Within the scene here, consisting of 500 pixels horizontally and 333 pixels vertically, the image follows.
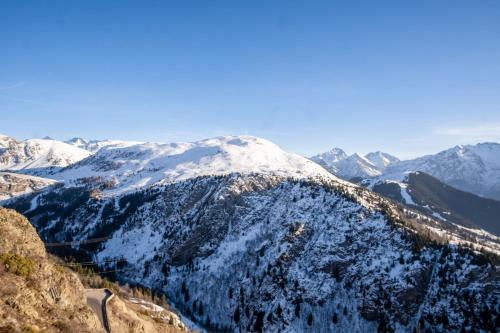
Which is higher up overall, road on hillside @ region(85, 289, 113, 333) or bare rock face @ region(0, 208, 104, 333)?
bare rock face @ region(0, 208, 104, 333)

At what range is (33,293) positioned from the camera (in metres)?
45.0

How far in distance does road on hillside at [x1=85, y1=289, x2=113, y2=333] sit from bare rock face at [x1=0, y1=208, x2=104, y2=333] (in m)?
12.0

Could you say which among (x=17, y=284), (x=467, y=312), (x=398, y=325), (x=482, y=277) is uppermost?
(x=17, y=284)

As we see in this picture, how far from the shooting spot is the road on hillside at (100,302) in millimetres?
65188

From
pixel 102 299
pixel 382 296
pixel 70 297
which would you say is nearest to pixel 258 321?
pixel 382 296

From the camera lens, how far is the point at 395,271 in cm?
18750

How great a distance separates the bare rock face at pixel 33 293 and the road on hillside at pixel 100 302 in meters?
12.0

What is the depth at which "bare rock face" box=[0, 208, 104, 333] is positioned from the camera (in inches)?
1585

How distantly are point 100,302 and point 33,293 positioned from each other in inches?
1093

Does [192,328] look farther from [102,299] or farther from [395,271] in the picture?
[102,299]

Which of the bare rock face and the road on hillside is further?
the road on hillside

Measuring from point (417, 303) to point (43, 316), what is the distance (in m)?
163

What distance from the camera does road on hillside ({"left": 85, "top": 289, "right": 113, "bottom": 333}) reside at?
214 feet

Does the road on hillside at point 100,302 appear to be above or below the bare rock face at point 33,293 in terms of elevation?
below
